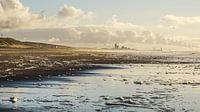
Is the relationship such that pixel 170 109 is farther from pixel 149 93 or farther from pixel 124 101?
pixel 149 93

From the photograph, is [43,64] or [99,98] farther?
[43,64]

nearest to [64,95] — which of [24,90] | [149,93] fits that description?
[24,90]

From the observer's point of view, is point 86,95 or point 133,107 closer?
point 133,107

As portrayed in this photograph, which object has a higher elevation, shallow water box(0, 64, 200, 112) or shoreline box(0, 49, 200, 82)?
shoreline box(0, 49, 200, 82)

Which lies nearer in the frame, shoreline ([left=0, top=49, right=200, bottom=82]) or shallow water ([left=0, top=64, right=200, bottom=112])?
shallow water ([left=0, top=64, right=200, bottom=112])

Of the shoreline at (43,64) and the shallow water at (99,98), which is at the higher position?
the shoreline at (43,64)

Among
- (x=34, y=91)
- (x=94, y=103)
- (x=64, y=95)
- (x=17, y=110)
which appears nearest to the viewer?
(x=17, y=110)

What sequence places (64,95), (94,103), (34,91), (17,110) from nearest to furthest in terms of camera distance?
(17,110)
(94,103)
(64,95)
(34,91)

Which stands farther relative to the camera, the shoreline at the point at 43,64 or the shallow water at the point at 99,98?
the shoreline at the point at 43,64

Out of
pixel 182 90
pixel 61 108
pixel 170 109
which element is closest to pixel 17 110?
pixel 61 108

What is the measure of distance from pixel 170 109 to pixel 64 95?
928cm

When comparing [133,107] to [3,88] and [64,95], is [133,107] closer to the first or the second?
[64,95]

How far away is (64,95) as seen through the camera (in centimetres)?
3194

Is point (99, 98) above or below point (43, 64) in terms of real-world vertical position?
below
